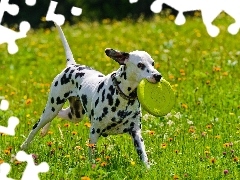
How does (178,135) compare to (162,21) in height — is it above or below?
above

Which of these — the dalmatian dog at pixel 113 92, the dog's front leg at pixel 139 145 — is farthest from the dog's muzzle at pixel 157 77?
the dog's front leg at pixel 139 145

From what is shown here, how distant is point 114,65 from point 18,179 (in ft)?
22.2

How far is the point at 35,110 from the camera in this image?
40.1 ft

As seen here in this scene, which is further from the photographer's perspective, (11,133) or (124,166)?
(11,133)

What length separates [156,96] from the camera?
8.51 metres

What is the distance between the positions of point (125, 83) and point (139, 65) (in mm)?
332

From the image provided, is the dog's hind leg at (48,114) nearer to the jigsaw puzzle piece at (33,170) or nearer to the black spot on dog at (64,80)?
the black spot on dog at (64,80)

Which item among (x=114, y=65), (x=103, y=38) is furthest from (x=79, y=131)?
(x=103, y=38)

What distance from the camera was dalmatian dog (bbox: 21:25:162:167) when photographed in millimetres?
8195

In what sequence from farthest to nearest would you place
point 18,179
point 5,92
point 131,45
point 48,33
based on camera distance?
1. point 48,33
2. point 131,45
3. point 5,92
4. point 18,179

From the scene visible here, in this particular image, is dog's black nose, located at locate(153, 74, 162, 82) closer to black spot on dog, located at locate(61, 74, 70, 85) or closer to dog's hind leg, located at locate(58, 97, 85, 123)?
black spot on dog, located at locate(61, 74, 70, 85)

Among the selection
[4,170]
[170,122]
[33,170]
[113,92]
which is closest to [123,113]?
[113,92]

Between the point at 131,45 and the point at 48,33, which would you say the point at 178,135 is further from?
the point at 48,33

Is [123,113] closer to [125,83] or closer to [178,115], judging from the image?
[125,83]
